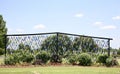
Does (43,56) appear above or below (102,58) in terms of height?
above

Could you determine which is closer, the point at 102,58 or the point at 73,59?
the point at 73,59

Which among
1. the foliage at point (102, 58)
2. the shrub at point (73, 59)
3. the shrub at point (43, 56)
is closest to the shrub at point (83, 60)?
the shrub at point (73, 59)

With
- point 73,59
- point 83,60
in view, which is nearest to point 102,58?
point 83,60

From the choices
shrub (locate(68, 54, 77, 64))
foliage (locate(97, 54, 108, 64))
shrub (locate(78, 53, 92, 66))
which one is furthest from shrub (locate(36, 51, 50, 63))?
foliage (locate(97, 54, 108, 64))

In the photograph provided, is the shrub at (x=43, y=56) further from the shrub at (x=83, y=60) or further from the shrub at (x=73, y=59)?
the shrub at (x=83, y=60)

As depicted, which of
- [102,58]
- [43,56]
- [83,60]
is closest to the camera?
[83,60]

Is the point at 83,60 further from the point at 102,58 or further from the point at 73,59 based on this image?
the point at 102,58

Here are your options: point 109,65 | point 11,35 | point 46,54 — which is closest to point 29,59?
point 46,54

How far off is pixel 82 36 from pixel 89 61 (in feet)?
10.6

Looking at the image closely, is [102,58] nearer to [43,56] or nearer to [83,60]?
[83,60]

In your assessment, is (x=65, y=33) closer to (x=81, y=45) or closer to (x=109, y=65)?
(x=81, y=45)

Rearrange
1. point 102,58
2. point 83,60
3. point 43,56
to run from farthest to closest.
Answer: point 102,58 < point 43,56 < point 83,60

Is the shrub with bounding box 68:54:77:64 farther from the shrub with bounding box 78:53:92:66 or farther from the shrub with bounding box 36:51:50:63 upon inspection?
the shrub with bounding box 36:51:50:63

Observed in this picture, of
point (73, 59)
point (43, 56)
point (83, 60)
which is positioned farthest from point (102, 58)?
point (43, 56)
